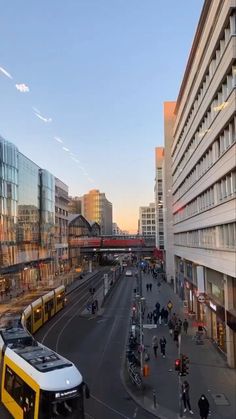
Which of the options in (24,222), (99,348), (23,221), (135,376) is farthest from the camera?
(24,222)

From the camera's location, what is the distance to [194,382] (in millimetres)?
23516

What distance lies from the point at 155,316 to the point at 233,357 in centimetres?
1433

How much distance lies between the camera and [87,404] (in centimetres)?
2066

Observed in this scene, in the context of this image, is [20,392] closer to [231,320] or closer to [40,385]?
[40,385]

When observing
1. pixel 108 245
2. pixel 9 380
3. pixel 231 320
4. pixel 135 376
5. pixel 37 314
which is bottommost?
pixel 135 376

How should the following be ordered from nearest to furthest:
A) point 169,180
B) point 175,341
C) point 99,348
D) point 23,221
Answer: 1. point 99,348
2. point 175,341
3. point 23,221
4. point 169,180

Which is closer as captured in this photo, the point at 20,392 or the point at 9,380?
the point at 20,392

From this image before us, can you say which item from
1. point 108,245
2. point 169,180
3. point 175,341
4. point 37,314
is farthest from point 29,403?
point 108,245

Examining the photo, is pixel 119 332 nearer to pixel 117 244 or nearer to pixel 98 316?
pixel 98 316

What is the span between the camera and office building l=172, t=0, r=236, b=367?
80.9ft

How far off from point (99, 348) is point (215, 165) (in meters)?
16.0

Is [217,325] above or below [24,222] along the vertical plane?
below

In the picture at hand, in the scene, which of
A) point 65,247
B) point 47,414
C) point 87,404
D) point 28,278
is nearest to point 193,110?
point 87,404

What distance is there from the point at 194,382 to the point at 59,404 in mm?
10629
